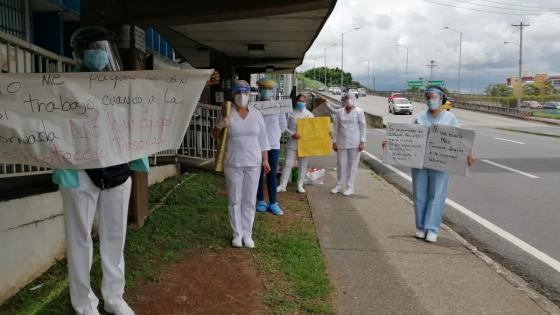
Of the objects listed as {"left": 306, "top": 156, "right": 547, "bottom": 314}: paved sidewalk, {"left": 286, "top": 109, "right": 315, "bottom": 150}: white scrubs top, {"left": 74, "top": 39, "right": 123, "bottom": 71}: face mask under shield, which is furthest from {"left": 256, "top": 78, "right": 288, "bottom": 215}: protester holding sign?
{"left": 74, "top": 39, "right": 123, "bottom": 71}: face mask under shield

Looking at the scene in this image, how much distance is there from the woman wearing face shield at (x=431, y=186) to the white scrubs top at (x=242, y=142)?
2.15 metres

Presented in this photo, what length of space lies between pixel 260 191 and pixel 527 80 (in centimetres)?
11575

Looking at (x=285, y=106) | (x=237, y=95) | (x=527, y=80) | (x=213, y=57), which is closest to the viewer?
(x=237, y=95)

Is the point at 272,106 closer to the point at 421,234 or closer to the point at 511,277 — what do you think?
the point at 421,234

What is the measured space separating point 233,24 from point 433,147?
14.6 feet

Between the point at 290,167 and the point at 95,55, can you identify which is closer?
the point at 95,55

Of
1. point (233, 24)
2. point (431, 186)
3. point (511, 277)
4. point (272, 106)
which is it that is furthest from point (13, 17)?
point (511, 277)

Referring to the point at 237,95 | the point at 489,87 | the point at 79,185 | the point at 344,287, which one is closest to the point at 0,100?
the point at 79,185

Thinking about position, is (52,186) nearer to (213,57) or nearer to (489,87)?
(213,57)

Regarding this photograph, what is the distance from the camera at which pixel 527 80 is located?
110 metres

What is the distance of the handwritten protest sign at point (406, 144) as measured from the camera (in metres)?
6.36

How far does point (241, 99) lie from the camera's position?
5.41 m

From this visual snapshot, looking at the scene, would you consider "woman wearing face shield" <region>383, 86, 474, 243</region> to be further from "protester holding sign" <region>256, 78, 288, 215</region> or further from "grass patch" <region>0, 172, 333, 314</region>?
"protester holding sign" <region>256, 78, 288, 215</region>

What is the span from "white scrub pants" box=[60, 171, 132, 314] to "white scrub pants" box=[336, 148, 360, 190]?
590 cm
